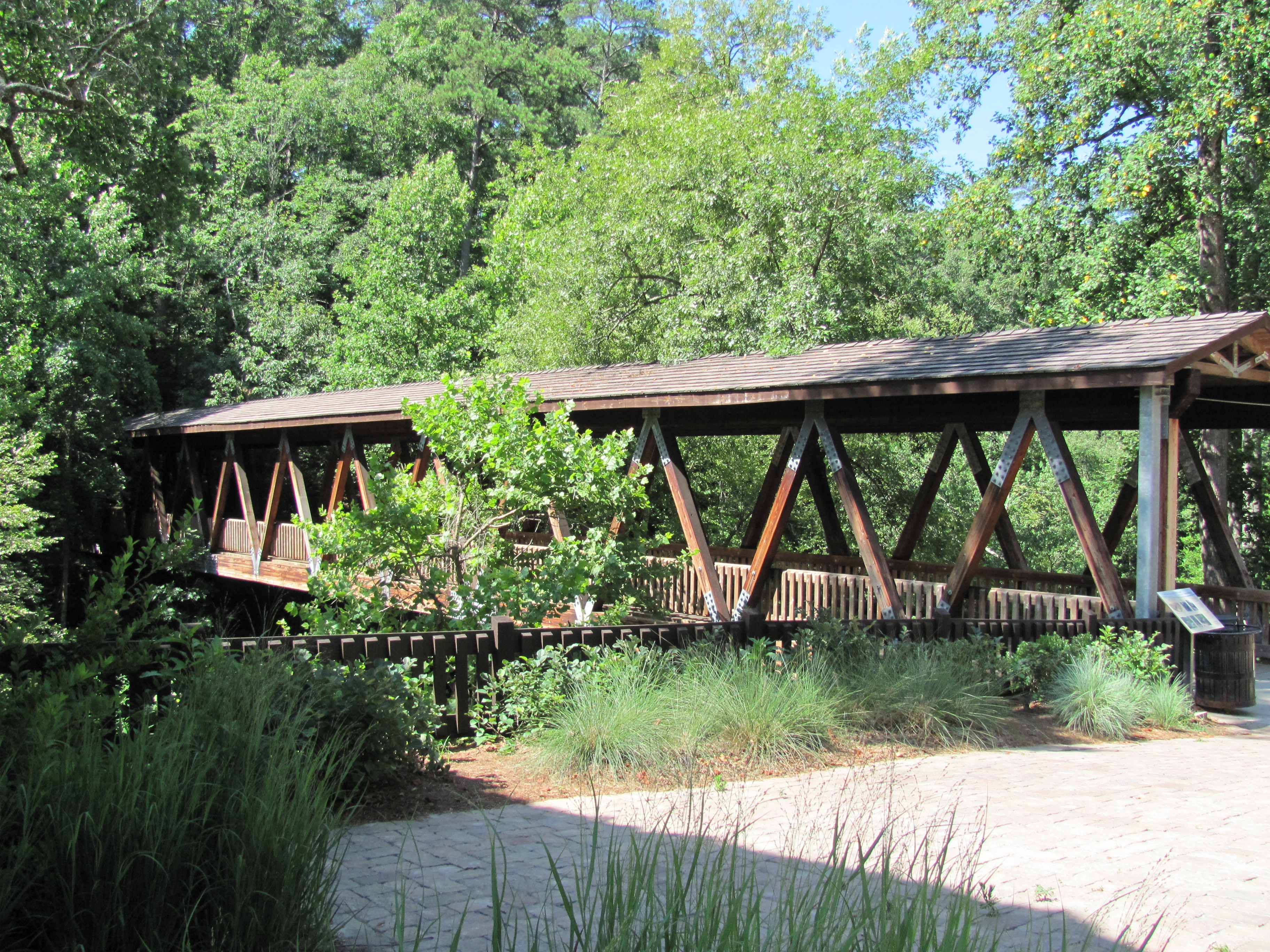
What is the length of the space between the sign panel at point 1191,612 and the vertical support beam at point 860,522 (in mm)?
2338

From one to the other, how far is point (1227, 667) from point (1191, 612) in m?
0.53

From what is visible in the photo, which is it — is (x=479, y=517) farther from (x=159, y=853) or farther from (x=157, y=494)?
(x=157, y=494)

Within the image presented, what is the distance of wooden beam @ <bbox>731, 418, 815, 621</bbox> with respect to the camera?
36.6ft

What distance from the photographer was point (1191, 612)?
8977 millimetres

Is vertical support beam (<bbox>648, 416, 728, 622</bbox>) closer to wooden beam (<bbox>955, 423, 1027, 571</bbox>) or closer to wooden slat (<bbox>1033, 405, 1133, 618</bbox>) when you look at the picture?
wooden beam (<bbox>955, 423, 1027, 571</bbox>)

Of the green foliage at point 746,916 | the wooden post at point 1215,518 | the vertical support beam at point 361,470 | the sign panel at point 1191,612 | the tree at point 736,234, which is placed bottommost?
the green foliage at point 746,916

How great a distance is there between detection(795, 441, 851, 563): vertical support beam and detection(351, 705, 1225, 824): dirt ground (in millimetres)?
→ 6521

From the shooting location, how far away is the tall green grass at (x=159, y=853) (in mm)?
2990

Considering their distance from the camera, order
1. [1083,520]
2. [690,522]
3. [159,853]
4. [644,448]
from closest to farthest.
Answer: [159,853]
[1083,520]
[690,522]
[644,448]

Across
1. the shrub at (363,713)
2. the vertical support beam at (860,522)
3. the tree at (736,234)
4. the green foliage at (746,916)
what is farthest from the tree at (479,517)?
the tree at (736,234)

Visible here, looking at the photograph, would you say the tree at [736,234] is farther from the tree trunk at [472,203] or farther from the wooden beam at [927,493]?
the tree trunk at [472,203]

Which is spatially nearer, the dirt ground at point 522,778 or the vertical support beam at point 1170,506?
the dirt ground at point 522,778

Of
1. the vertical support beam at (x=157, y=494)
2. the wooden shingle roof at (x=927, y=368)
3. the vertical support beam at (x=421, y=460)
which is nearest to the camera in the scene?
the wooden shingle roof at (x=927, y=368)

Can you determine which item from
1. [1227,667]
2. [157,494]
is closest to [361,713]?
[1227,667]
